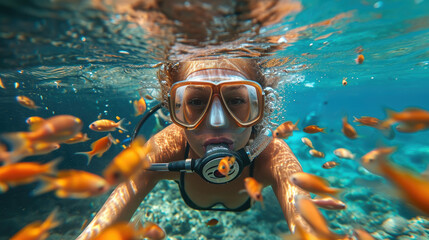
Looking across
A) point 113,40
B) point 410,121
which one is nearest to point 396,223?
point 410,121

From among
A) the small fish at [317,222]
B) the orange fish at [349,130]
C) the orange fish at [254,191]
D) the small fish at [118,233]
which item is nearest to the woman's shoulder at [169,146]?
the orange fish at [254,191]

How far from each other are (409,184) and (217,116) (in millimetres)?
2217

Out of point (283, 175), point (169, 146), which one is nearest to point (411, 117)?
point (283, 175)

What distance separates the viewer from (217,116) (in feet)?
10.0

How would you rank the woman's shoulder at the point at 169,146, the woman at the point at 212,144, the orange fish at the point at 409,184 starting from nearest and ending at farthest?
the orange fish at the point at 409,184
the woman at the point at 212,144
the woman's shoulder at the point at 169,146

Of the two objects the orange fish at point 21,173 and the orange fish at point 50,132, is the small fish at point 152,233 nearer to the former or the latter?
the orange fish at point 21,173

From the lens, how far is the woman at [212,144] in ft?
9.77

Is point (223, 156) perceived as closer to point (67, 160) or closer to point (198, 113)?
point (198, 113)

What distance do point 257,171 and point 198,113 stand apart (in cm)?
154

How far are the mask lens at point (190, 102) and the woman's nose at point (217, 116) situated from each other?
122mm

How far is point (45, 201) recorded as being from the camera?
10.8 m

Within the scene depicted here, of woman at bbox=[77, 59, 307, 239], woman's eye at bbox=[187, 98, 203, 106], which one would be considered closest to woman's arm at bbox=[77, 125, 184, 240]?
woman at bbox=[77, 59, 307, 239]

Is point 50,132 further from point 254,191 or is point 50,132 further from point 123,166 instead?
point 254,191

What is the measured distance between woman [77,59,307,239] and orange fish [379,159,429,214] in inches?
58.8
